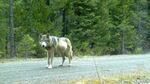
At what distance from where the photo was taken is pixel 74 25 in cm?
3697

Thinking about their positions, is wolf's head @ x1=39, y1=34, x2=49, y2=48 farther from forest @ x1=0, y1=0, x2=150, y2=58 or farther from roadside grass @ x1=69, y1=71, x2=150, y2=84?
forest @ x1=0, y1=0, x2=150, y2=58

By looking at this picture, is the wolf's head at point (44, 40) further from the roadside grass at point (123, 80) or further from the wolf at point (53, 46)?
the roadside grass at point (123, 80)

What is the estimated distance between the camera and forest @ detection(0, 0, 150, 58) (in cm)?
2964

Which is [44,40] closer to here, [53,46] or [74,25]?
[53,46]

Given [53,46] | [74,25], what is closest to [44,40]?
[53,46]

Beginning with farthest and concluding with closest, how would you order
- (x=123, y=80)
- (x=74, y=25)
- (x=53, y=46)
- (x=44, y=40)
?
(x=74, y=25) < (x=53, y=46) < (x=44, y=40) < (x=123, y=80)

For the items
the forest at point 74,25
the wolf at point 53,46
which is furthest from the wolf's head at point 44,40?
the forest at point 74,25

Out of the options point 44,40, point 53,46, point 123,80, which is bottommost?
point 123,80

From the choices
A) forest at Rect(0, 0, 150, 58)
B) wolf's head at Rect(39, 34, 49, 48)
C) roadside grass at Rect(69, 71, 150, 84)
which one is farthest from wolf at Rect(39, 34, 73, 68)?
forest at Rect(0, 0, 150, 58)

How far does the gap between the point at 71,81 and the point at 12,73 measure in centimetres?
257

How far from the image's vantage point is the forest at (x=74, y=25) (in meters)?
29.6

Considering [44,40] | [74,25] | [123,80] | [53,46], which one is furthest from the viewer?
[74,25]

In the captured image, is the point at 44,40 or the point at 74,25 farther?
the point at 74,25

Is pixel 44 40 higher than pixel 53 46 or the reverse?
higher
